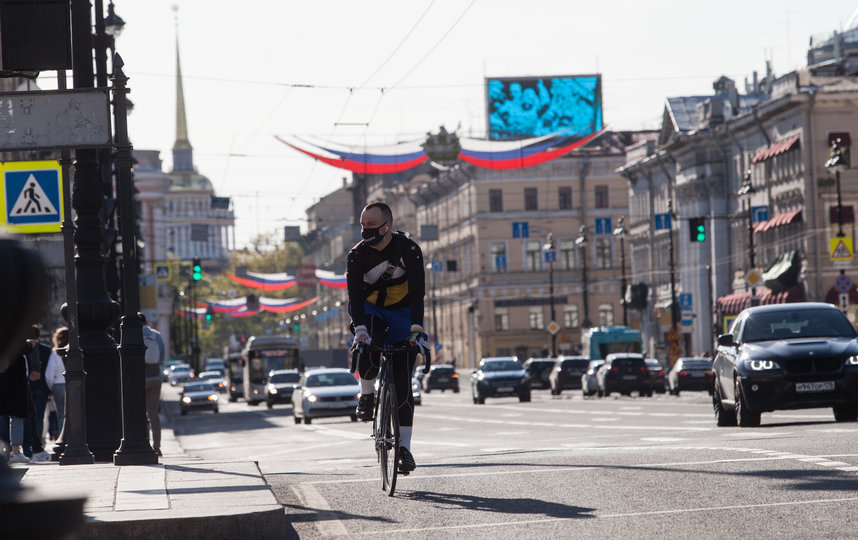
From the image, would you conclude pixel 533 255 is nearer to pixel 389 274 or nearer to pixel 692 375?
pixel 692 375

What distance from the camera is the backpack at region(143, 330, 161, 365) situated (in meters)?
19.4

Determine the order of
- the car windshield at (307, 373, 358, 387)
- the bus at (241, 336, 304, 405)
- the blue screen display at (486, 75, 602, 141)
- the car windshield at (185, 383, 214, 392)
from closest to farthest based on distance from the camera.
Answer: the car windshield at (307, 373, 358, 387) → the car windshield at (185, 383, 214, 392) → the bus at (241, 336, 304, 405) → the blue screen display at (486, 75, 602, 141)

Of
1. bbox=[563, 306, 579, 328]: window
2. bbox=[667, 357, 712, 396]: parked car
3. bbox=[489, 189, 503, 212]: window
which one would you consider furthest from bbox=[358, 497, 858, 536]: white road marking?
bbox=[489, 189, 503, 212]: window

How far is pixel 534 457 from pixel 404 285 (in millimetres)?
3935

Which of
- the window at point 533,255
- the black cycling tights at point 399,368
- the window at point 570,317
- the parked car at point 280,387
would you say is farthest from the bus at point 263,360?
the black cycling tights at point 399,368

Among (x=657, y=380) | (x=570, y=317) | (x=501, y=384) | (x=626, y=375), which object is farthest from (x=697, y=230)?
(x=570, y=317)

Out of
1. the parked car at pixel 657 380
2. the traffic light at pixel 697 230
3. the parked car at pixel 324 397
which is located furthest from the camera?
the parked car at pixel 657 380

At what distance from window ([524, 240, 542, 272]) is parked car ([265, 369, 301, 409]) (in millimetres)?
50084

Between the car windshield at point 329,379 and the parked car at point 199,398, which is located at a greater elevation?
the car windshield at point 329,379

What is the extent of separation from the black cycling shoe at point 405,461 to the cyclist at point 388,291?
0.01m

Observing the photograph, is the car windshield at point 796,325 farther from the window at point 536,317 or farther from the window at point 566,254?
the window at point 566,254

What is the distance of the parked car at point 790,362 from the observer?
17.4 meters

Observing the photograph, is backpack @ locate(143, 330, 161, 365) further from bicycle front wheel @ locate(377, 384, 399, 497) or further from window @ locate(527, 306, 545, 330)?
window @ locate(527, 306, 545, 330)

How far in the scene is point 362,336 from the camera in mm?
9422
